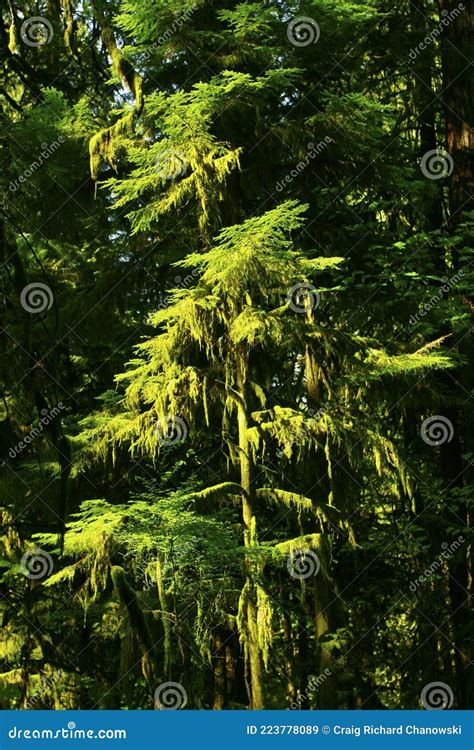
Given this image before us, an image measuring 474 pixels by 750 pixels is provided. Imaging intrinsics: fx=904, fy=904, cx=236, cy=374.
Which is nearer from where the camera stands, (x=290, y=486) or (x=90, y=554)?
(x=90, y=554)

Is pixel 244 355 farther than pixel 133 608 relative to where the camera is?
Yes

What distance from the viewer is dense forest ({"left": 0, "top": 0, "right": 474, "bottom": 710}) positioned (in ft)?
26.7

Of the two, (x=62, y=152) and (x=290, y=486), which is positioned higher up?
(x=62, y=152)

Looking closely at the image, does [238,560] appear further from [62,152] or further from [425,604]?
[62,152]

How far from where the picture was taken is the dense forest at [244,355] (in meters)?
8.13

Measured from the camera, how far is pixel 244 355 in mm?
8727

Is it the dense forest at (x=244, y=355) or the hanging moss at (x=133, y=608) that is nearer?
the hanging moss at (x=133, y=608)

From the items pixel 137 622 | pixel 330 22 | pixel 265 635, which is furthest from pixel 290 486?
pixel 137 622

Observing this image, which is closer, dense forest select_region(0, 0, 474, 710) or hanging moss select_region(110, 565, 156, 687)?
hanging moss select_region(110, 565, 156, 687)

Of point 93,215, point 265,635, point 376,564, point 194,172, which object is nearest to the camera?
point 265,635

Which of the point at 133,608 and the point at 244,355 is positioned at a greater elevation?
the point at 244,355

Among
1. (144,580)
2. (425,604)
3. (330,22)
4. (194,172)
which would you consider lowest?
(425,604)

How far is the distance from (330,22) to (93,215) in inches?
133

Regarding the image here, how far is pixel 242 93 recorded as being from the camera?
363 inches
